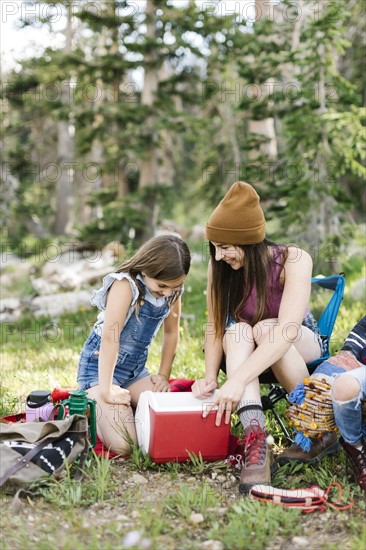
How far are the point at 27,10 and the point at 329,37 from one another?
4.94 meters

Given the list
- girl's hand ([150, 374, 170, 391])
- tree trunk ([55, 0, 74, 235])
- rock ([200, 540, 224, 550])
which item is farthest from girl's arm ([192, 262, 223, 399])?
tree trunk ([55, 0, 74, 235])

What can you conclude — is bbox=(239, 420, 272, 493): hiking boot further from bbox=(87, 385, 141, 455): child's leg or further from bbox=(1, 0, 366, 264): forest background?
bbox=(1, 0, 366, 264): forest background

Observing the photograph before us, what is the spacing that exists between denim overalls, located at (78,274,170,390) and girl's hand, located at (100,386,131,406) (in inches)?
6.5

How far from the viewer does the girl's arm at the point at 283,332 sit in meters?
2.91

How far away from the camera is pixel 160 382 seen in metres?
3.49

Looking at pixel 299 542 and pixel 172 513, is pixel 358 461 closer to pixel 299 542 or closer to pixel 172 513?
pixel 299 542

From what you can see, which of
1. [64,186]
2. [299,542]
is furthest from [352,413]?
[64,186]

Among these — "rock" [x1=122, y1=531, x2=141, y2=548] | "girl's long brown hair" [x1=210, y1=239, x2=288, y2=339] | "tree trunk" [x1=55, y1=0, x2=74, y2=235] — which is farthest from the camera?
"tree trunk" [x1=55, y1=0, x2=74, y2=235]

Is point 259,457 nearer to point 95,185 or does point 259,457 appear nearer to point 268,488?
point 268,488

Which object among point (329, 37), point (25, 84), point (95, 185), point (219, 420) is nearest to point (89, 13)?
point (25, 84)

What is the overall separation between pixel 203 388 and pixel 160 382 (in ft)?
1.61

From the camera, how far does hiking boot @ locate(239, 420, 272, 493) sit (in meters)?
2.75

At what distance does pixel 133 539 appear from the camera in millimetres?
2242

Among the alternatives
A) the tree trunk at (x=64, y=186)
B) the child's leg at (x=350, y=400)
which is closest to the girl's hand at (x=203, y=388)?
the child's leg at (x=350, y=400)
